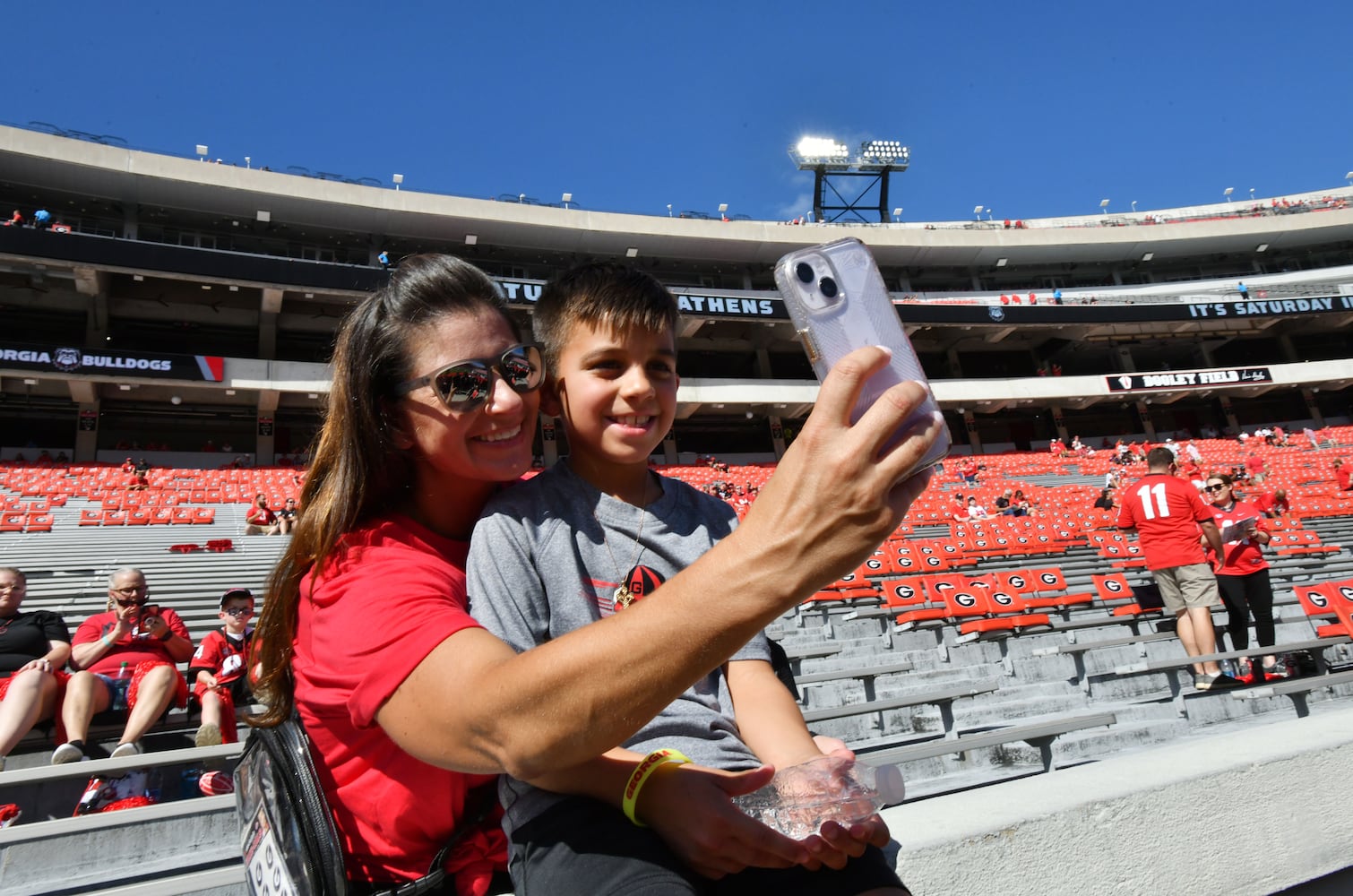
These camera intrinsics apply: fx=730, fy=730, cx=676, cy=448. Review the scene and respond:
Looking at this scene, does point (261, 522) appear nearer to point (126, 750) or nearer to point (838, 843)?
point (126, 750)

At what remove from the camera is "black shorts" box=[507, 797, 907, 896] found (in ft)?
3.19

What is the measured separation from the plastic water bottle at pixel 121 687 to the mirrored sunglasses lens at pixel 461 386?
14.4 feet

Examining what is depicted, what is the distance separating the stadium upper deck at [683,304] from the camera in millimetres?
22875

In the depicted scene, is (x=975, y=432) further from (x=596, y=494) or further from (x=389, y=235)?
(x=596, y=494)

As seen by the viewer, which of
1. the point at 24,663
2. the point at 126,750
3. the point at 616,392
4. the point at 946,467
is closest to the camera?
the point at 616,392

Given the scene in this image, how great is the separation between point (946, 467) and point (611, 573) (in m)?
25.8

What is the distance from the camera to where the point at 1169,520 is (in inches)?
219

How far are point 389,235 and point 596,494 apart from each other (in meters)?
30.3

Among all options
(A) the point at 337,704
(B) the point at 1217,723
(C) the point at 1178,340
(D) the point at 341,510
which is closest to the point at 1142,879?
(A) the point at 337,704

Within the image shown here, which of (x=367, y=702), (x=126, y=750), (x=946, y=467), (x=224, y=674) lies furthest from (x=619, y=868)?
(x=946, y=467)

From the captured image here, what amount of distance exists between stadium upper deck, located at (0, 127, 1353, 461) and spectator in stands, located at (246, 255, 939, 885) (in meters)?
16.9

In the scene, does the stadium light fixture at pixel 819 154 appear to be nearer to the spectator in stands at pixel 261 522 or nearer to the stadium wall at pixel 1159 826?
the spectator in stands at pixel 261 522

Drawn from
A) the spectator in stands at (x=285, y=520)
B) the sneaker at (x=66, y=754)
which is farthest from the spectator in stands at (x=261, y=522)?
the sneaker at (x=66, y=754)

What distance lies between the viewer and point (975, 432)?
3306 cm
